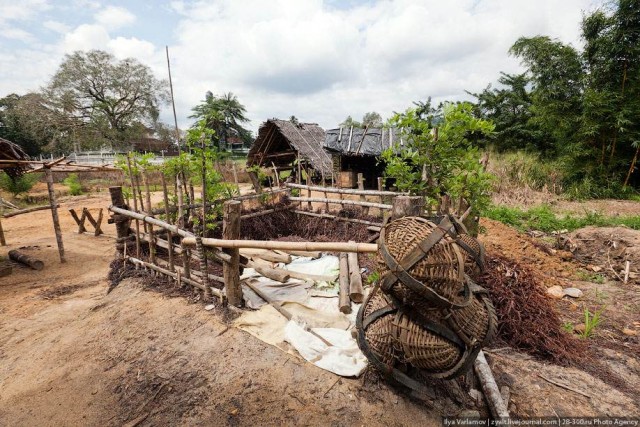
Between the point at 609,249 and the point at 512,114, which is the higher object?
the point at 512,114

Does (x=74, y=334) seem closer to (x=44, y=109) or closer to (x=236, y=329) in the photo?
(x=236, y=329)

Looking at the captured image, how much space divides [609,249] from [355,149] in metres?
8.72

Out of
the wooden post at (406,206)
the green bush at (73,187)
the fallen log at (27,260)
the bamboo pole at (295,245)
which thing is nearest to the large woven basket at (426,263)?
the bamboo pole at (295,245)

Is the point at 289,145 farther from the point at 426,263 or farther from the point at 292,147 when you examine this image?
the point at 426,263

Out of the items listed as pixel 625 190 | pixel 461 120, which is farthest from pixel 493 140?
pixel 461 120

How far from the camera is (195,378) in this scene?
2625 mm

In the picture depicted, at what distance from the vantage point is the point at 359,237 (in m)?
6.77

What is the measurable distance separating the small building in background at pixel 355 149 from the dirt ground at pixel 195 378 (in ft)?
30.8

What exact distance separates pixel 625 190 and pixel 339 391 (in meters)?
12.8

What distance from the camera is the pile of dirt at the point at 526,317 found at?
125 inches

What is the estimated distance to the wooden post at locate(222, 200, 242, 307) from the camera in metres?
3.30

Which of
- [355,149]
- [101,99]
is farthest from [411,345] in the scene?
[101,99]

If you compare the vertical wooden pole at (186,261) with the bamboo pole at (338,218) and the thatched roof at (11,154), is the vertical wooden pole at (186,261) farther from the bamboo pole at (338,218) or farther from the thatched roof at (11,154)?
the thatched roof at (11,154)

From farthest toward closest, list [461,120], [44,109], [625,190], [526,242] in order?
1. [44,109]
2. [625,190]
3. [526,242]
4. [461,120]
